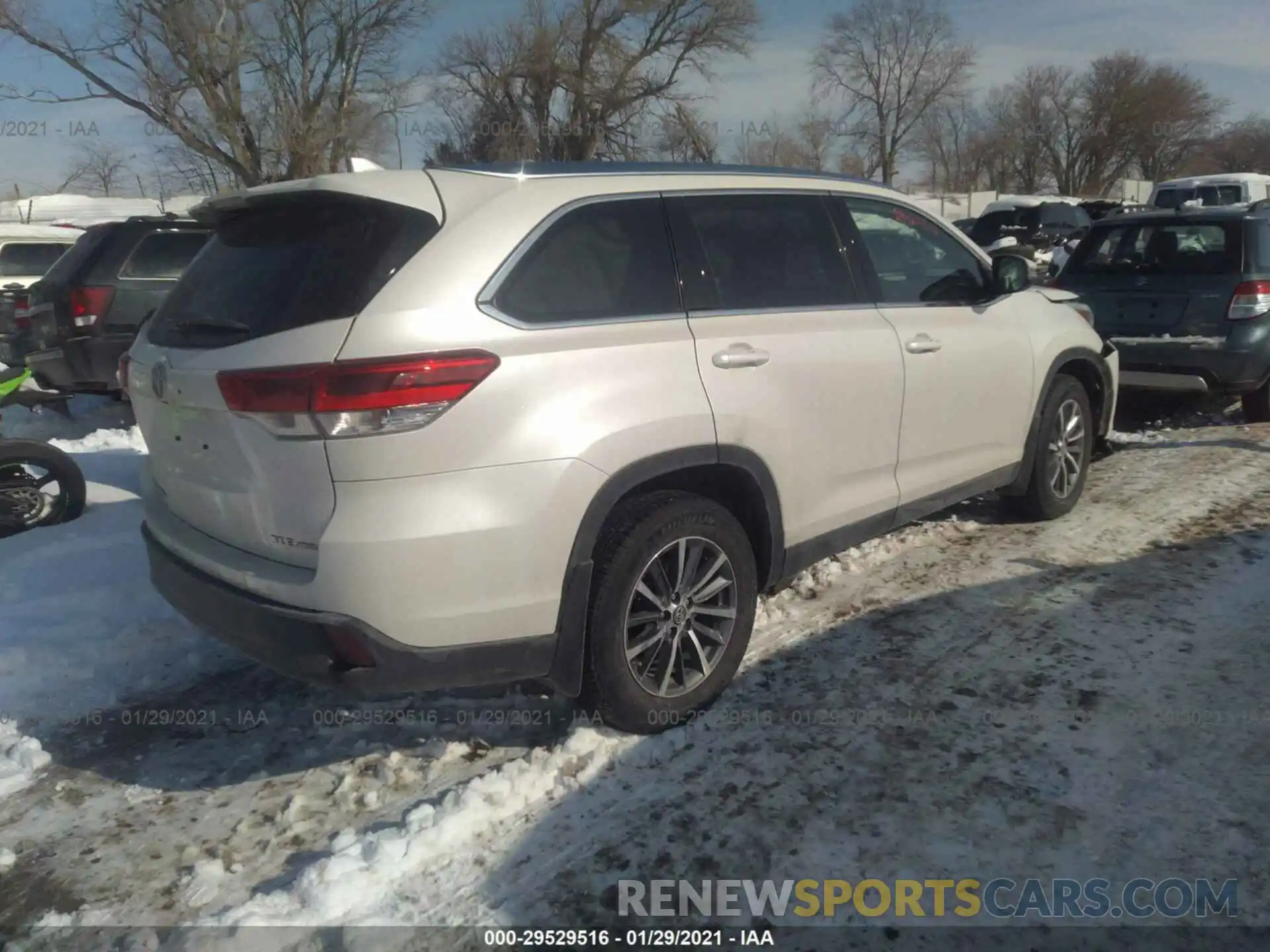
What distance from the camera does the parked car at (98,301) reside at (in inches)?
325

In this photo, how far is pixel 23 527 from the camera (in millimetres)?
5523

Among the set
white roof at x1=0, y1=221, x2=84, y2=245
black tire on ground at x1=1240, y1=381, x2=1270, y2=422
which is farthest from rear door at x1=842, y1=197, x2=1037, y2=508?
white roof at x1=0, y1=221, x2=84, y2=245

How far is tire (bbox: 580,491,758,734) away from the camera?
3.20m

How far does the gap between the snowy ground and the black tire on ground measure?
3.34m

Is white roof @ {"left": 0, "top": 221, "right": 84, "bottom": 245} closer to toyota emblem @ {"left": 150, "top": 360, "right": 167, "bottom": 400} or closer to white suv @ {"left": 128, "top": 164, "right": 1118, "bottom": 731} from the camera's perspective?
toyota emblem @ {"left": 150, "top": 360, "right": 167, "bottom": 400}

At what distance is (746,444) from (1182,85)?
Result: 68166mm

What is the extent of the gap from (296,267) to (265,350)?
347 mm

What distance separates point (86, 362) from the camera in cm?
829

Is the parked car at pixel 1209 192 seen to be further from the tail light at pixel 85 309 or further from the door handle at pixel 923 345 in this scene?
the tail light at pixel 85 309

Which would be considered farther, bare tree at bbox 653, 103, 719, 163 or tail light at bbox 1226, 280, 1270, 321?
bare tree at bbox 653, 103, 719, 163

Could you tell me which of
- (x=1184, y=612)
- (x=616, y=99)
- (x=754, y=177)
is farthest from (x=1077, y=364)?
(x=616, y=99)

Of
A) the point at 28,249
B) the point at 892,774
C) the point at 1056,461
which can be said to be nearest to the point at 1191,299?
the point at 1056,461

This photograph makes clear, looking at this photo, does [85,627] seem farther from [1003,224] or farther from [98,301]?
[1003,224]

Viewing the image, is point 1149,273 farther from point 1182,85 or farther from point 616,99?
point 1182,85
